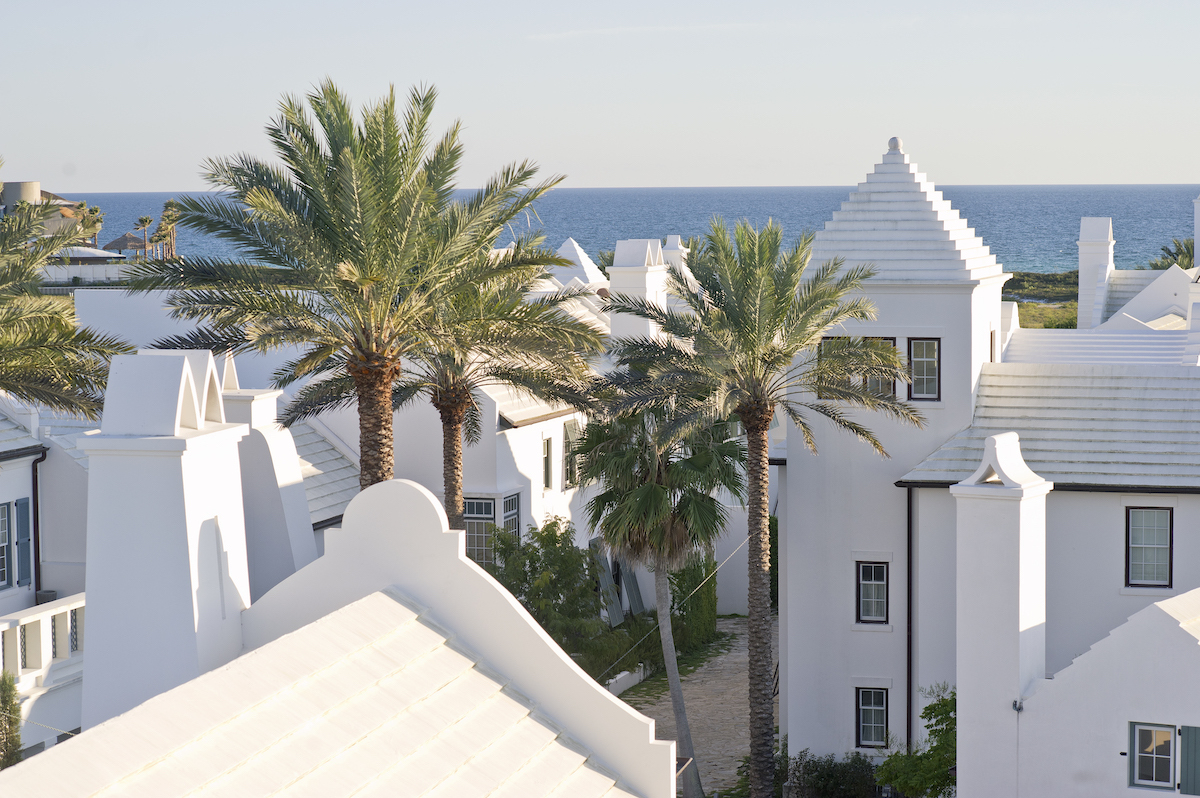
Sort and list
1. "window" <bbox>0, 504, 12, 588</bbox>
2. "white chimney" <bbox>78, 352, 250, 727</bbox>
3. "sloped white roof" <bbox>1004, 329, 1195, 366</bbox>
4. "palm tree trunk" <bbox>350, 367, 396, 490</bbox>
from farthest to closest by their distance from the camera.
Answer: "sloped white roof" <bbox>1004, 329, 1195, 366</bbox>
"window" <bbox>0, 504, 12, 588</bbox>
"palm tree trunk" <bbox>350, 367, 396, 490</bbox>
"white chimney" <bbox>78, 352, 250, 727</bbox>

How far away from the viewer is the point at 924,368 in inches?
963

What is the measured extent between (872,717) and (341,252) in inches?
514

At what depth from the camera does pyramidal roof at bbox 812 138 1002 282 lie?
79.8 ft

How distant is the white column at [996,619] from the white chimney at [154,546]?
894cm

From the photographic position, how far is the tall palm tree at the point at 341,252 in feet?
66.7

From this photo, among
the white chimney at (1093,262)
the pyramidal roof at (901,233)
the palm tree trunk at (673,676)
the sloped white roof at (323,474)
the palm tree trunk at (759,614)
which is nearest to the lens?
the palm tree trunk at (759,614)

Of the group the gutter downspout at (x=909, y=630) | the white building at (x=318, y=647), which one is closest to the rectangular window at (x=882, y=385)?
the gutter downspout at (x=909, y=630)

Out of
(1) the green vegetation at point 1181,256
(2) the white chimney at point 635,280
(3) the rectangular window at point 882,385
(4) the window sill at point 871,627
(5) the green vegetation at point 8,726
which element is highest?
(1) the green vegetation at point 1181,256

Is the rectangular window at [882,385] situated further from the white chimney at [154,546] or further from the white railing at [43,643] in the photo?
the white chimney at [154,546]

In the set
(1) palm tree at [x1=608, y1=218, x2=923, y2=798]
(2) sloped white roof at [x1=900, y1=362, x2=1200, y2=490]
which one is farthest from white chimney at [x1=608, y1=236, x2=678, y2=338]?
(2) sloped white roof at [x1=900, y1=362, x2=1200, y2=490]

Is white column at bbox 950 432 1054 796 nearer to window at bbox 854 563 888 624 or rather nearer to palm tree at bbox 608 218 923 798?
palm tree at bbox 608 218 923 798

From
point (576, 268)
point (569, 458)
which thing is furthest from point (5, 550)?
point (576, 268)

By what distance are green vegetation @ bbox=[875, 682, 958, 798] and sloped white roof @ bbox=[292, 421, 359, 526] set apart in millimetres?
11579

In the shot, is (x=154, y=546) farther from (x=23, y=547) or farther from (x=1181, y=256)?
(x=1181, y=256)
